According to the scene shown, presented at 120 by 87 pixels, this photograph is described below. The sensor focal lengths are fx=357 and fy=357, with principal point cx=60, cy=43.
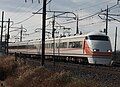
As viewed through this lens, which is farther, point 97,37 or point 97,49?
point 97,37

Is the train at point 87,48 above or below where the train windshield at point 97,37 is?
below

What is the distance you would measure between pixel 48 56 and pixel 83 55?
564 inches

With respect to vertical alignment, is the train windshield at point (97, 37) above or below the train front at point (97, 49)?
above

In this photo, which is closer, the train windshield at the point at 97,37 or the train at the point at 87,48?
the train at the point at 87,48

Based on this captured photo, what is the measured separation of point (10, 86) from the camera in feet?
70.9

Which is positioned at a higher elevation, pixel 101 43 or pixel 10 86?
pixel 101 43

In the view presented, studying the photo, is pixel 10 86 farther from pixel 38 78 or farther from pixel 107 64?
pixel 107 64

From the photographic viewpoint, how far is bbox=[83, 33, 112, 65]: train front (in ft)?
112

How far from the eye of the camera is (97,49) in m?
34.6

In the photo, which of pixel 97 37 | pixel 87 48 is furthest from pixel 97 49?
pixel 97 37

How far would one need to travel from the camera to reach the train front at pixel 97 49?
34.1 metres

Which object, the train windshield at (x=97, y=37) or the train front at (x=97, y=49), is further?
the train windshield at (x=97, y=37)

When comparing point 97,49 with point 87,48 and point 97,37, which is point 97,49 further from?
point 97,37

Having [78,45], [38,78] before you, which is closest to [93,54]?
[78,45]
